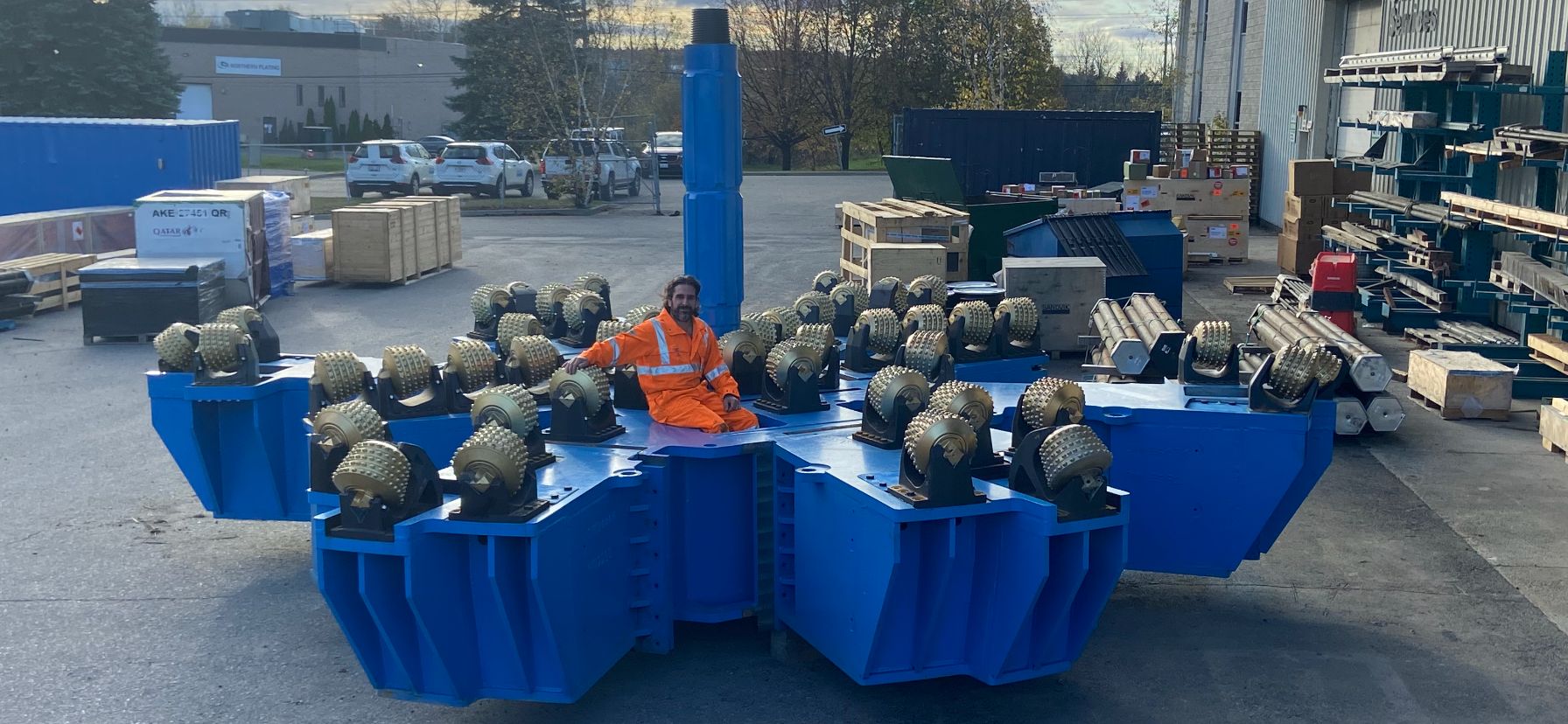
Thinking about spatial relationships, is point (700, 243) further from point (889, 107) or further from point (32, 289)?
point (889, 107)

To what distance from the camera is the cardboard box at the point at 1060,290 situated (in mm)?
14000

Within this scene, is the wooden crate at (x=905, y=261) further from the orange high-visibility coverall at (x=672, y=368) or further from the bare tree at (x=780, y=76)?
the bare tree at (x=780, y=76)

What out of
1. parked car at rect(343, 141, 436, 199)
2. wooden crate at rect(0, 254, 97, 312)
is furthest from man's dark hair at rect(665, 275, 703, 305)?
parked car at rect(343, 141, 436, 199)

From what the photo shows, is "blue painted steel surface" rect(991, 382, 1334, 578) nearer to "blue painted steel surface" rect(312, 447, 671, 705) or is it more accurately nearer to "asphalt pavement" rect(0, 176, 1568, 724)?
"asphalt pavement" rect(0, 176, 1568, 724)

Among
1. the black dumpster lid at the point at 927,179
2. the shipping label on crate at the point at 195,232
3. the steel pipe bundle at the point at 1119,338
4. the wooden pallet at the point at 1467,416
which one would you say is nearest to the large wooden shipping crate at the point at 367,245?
the shipping label on crate at the point at 195,232

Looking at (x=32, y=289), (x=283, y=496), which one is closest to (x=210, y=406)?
(x=283, y=496)

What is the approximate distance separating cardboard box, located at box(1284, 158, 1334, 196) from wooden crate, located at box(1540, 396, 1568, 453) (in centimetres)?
954

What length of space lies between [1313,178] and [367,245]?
1317 cm

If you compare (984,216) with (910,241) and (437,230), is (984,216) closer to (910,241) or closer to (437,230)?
(910,241)

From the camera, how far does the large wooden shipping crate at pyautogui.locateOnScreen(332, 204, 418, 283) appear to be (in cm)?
1930

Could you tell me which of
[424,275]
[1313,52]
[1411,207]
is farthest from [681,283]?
[1313,52]

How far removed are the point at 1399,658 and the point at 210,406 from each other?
6232 millimetres

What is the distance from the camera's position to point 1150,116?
22.8 metres

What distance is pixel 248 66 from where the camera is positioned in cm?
6022
